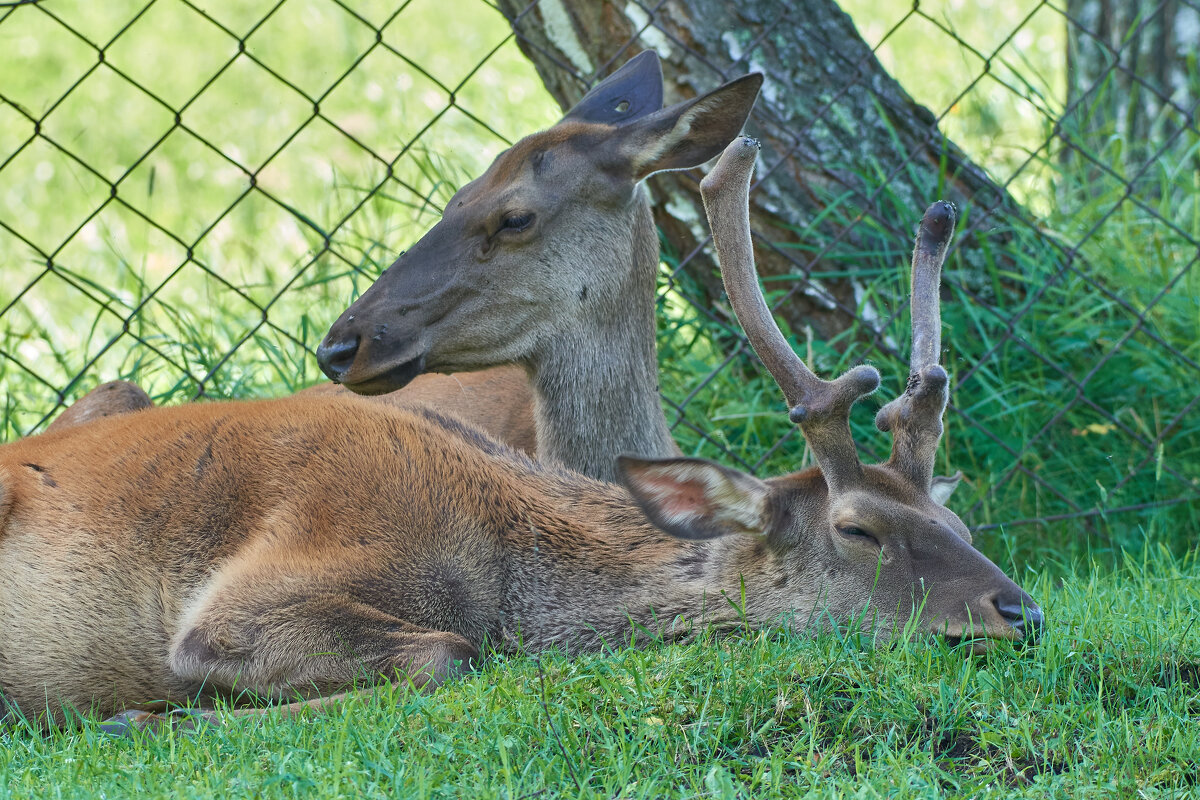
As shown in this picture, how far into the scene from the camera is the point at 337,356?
13.0ft

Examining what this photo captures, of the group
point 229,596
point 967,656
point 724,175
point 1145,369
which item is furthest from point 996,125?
point 229,596

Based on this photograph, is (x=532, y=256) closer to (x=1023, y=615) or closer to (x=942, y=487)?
(x=942, y=487)

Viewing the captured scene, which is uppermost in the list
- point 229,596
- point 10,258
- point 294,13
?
point 294,13

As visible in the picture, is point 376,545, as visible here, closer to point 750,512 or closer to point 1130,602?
point 750,512

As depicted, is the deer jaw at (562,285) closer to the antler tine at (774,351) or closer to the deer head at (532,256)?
the deer head at (532,256)

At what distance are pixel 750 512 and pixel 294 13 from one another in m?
7.28

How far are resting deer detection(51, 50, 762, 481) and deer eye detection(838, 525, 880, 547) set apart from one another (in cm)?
123

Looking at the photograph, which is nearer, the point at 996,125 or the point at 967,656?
the point at 967,656

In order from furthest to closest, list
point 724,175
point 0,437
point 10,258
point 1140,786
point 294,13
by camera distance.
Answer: point 294,13
point 10,258
point 0,437
point 724,175
point 1140,786

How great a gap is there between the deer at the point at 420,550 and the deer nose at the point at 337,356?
16.8 inches

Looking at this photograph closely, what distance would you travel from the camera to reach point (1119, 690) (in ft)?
9.17

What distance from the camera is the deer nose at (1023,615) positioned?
2912mm

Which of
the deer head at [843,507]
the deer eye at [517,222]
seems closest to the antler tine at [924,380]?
the deer head at [843,507]

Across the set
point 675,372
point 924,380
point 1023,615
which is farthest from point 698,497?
point 675,372
